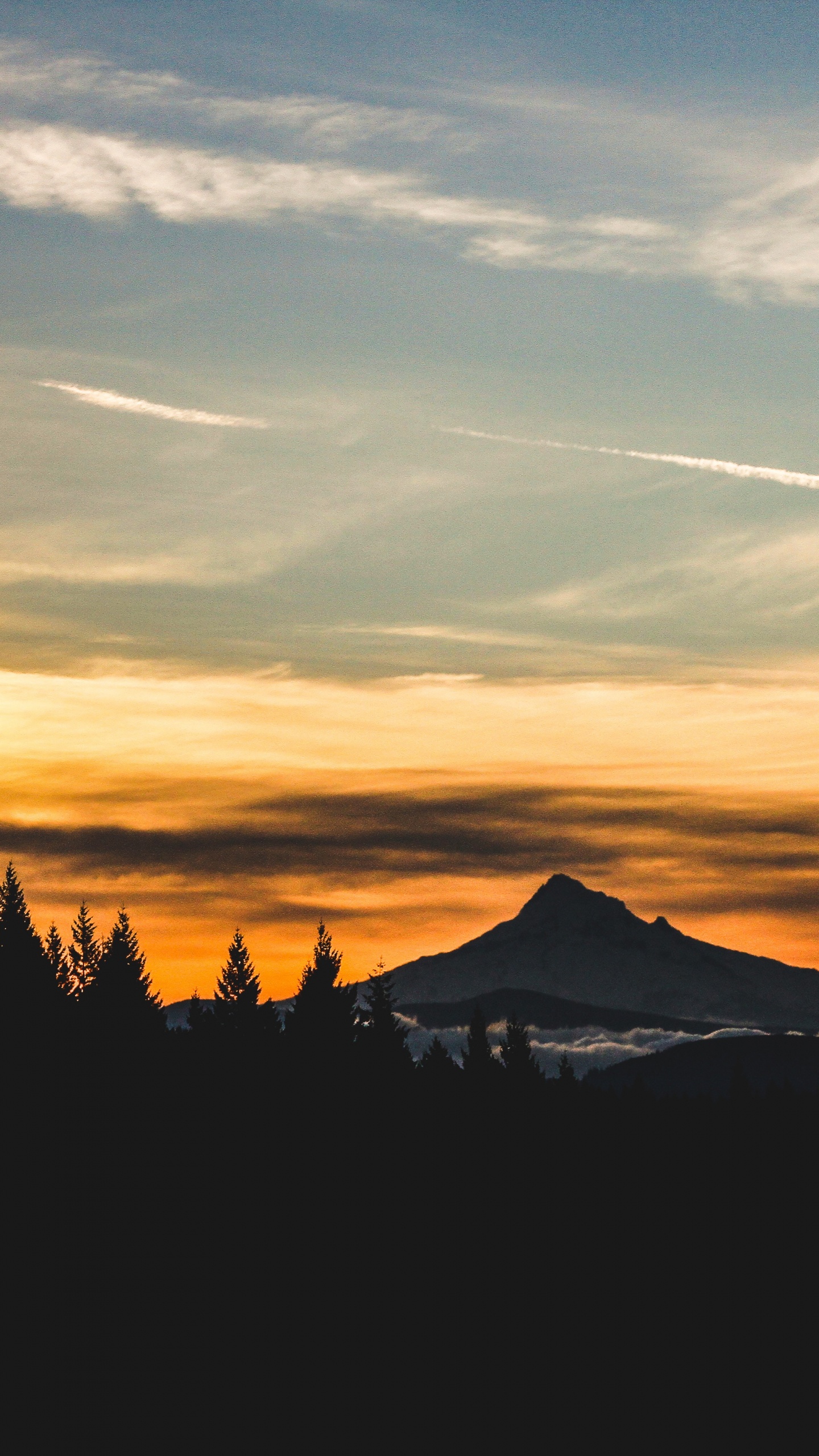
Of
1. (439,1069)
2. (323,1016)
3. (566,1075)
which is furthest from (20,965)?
(566,1075)

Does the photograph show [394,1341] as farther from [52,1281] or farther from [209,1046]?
[209,1046]

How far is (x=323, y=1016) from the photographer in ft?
397

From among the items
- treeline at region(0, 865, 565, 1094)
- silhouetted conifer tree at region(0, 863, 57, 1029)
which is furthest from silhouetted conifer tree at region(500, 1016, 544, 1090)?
silhouetted conifer tree at region(0, 863, 57, 1029)

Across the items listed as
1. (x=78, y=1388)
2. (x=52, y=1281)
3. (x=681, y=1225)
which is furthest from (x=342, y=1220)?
(x=681, y=1225)

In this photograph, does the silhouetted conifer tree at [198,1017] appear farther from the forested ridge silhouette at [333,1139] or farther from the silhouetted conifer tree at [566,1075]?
the silhouetted conifer tree at [566,1075]

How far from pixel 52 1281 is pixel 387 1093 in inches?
2107

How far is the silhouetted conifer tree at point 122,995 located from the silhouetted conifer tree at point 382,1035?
1896 cm

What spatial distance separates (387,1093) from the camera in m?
116

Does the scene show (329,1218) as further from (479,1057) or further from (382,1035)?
(479,1057)

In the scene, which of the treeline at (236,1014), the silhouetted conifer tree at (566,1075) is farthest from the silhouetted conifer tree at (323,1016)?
the silhouetted conifer tree at (566,1075)

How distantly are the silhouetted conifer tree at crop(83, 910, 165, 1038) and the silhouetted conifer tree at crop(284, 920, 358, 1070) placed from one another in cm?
1249

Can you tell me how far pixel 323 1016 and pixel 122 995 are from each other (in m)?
28.6

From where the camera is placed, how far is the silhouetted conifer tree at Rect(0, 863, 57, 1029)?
280ft

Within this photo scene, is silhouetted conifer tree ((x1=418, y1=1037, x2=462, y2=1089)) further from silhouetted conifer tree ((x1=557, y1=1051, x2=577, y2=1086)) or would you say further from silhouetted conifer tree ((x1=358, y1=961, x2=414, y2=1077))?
silhouetted conifer tree ((x1=557, y1=1051, x2=577, y2=1086))
